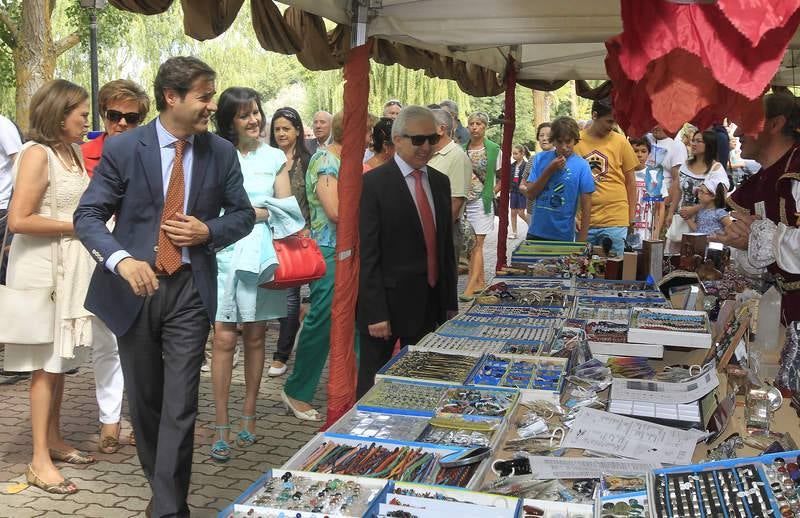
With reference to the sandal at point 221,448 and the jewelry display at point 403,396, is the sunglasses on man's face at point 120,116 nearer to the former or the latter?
the sandal at point 221,448

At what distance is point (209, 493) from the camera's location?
4109 mm

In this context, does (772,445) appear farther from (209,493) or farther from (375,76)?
(375,76)

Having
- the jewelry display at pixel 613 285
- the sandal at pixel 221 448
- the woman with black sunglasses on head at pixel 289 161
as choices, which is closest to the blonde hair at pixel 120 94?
the woman with black sunglasses on head at pixel 289 161

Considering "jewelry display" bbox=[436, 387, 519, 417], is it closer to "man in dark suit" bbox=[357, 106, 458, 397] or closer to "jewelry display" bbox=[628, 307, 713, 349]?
"jewelry display" bbox=[628, 307, 713, 349]

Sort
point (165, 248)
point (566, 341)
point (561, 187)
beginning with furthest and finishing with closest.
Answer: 1. point (561, 187)
2. point (566, 341)
3. point (165, 248)

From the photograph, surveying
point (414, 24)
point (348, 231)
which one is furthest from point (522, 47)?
point (348, 231)

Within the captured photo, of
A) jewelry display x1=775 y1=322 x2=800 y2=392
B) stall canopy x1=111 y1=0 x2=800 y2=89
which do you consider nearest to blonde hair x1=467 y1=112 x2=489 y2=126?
stall canopy x1=111 y1=0 x2=800 y2=89

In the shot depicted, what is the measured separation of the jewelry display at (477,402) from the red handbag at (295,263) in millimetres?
1772

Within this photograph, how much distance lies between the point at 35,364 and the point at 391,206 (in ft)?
6.35

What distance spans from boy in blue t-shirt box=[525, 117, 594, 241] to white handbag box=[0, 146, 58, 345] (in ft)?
13.9

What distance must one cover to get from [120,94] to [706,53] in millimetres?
3621

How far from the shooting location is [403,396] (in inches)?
116

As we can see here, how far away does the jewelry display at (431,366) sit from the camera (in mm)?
3193

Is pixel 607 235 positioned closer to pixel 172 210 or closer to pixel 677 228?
pixel 677 228
